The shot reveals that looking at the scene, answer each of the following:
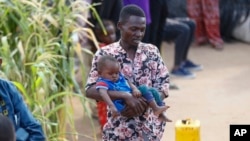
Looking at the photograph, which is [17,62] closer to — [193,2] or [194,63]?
[194,63]

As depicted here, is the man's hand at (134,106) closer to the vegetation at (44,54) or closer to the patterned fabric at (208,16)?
the vegetation at (44,54)

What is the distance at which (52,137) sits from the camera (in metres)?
4.80

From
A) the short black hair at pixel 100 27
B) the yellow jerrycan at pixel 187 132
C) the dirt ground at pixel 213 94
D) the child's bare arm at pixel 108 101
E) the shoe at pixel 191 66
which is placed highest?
the short black hair at pixel 100 27

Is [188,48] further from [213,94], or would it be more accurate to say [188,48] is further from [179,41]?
[213,94]

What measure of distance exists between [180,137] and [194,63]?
15.8 feet

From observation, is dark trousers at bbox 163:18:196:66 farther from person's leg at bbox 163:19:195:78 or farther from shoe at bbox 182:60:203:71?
shoe at bbox 182:60:203:71

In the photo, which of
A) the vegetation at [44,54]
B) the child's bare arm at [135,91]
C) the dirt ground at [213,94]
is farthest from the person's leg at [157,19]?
the child's bare arm at [135,91]

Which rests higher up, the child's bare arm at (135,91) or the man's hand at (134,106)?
the child's bare arm at (135,91)

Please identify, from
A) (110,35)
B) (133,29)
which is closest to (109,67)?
(133,29)

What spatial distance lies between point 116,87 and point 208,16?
5779 mm

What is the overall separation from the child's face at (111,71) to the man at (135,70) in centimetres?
12

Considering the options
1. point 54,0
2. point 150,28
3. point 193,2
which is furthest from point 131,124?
point 193,2

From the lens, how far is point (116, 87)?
3723 millimetres

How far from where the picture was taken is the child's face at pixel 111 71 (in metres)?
3.68
